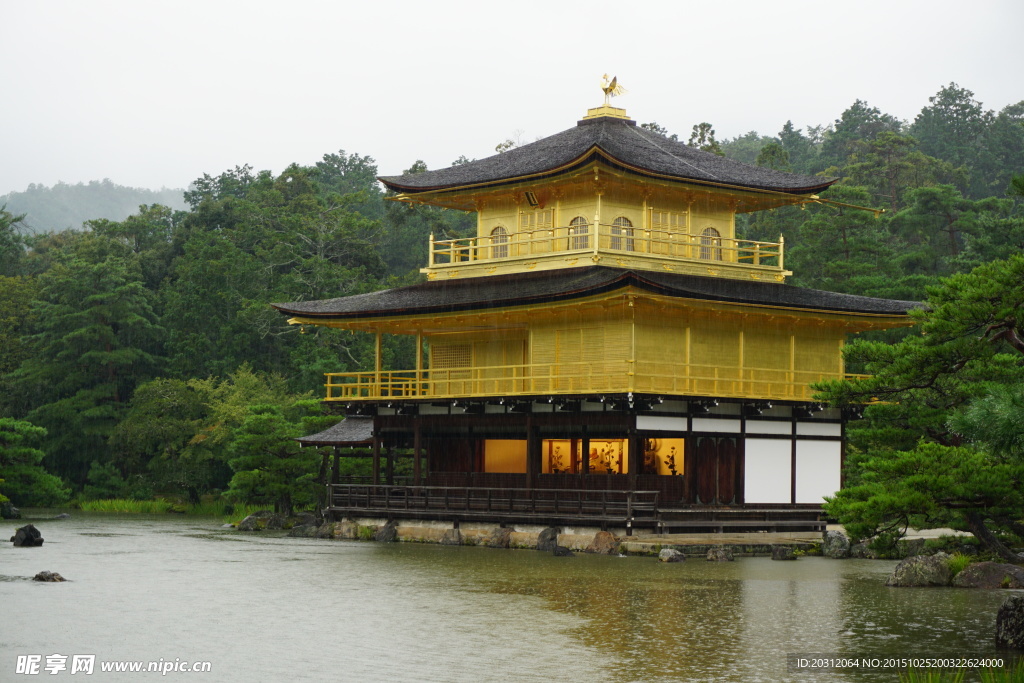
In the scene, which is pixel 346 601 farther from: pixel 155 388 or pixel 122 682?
pixel 155 388

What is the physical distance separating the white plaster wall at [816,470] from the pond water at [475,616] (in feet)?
21.5

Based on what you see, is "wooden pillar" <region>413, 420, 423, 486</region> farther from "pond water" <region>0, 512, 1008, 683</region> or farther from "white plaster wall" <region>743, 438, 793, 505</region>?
"white plaster wall" <region>743, 438, 793, 505</region>

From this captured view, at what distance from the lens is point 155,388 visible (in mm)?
62188

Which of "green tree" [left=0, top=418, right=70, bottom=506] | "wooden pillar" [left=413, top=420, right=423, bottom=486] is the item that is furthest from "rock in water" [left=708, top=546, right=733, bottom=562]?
"green tree" [left=0, top=418, right=70, bottom=506]

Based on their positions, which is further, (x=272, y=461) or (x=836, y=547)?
(x=272, y=461)

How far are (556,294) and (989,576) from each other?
1505 cm

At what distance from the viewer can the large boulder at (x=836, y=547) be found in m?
33.8

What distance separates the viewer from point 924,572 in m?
26.2

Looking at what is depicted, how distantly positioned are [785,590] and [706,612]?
12.9 ft

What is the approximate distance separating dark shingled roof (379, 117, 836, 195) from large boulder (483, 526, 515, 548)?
35.3 feet

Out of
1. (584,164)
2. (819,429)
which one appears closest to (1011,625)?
(819,429)

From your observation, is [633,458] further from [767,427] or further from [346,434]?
[346,434]

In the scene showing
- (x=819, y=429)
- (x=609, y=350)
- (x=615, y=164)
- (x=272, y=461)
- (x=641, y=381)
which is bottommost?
(x=272, y=461)

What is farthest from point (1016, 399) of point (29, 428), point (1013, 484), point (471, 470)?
point (29, 428)
